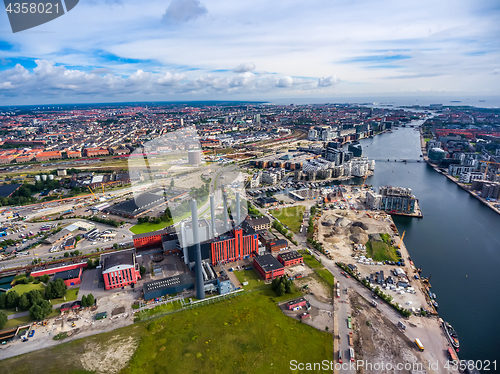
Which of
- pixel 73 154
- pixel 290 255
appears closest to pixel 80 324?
pixel 290 255

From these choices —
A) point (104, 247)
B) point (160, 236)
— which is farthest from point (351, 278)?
point (104, 247)

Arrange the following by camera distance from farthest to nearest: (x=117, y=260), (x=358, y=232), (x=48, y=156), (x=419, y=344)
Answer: (x=48, y=156), (x=358, y=232), (x=117, y=260), (x=419, y=344)

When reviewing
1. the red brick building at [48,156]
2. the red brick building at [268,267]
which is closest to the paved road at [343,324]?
the red brick building at [268,267]

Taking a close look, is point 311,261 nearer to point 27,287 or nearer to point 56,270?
point 56,270

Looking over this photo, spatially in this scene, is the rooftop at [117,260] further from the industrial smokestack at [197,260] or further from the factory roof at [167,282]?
the industrial smokestack at [197,260]

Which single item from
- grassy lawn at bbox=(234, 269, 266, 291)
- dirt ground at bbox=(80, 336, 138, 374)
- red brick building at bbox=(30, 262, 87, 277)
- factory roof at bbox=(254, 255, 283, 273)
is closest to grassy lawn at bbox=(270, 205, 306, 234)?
factory roof at bbox=(254, 255, 283, 273)

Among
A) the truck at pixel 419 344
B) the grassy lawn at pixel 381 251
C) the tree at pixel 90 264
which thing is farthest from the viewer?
the grassy lawn at pixel 381 251

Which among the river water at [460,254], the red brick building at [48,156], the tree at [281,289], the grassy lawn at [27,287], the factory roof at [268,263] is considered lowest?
the river water at [460,254]

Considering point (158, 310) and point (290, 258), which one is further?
point (290, 258)

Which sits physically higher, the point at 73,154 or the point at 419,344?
the point at 73,154
